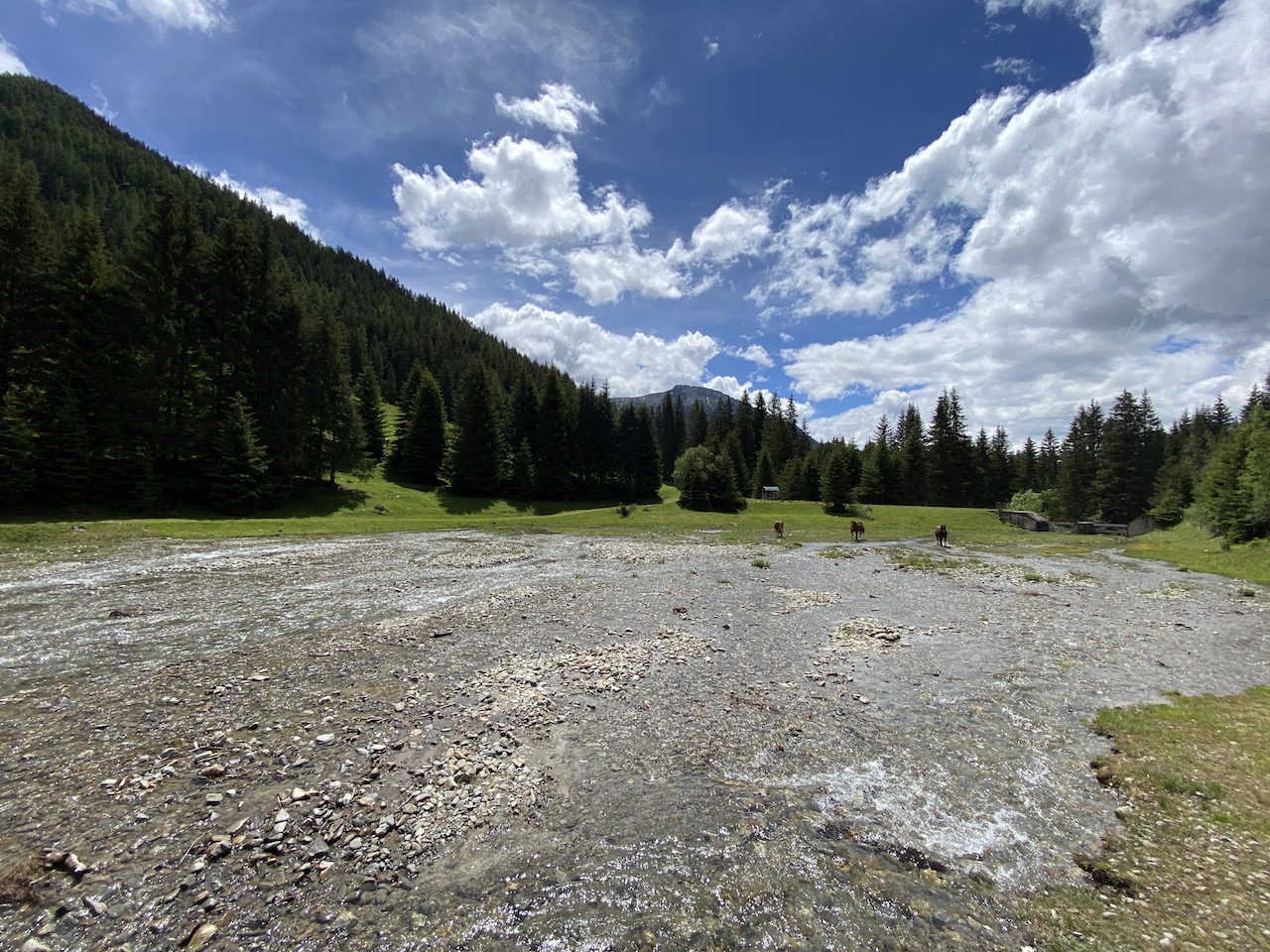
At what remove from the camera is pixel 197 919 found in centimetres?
625

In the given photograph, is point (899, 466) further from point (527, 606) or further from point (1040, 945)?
point (1040, 945)

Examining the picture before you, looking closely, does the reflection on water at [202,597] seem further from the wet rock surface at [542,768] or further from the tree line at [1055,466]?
the tree line at [1055,466]

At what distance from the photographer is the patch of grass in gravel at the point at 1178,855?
6148 mm

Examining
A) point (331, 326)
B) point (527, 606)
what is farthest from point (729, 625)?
point (331, 326)

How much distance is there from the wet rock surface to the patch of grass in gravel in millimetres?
455

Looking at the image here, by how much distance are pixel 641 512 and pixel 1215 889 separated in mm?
69677

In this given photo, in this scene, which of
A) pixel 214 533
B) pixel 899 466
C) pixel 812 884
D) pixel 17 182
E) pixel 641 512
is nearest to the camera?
pixel 812 884

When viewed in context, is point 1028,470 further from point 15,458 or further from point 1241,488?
point 15,458

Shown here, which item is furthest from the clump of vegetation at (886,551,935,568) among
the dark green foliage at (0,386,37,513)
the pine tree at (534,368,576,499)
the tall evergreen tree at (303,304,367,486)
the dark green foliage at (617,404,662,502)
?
the dark green foliage at (0,386,37,513)

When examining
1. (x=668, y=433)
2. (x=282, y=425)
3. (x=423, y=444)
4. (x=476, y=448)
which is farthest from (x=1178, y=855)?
(x=668, y=433)

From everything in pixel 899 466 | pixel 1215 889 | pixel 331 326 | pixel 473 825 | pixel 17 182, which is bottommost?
Result: pixel 473 825

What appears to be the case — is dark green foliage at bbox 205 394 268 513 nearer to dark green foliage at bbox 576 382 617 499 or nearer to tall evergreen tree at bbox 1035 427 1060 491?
dark green foliage at bbox 576 382 617 499

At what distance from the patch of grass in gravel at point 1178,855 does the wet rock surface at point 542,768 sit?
45 cm

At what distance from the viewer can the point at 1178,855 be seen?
24.3ft
